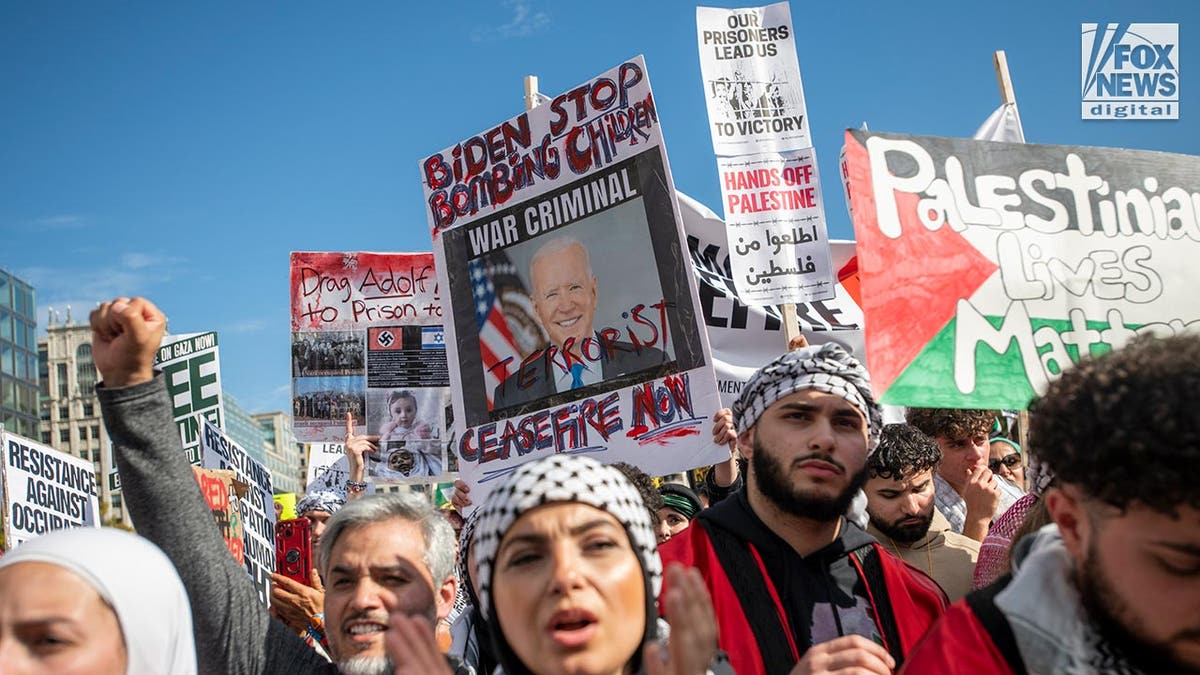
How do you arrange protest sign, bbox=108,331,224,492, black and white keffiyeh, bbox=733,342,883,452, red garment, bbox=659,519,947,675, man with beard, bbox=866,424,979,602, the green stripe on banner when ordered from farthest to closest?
protest sign, bbox=108,331,224,492 < man with beard, bbox=866,424,979,602 < the green stripe on banner < black and white keffiyeh, bbox=733,342,883,452 < red garment, bbox=659,519,947,675

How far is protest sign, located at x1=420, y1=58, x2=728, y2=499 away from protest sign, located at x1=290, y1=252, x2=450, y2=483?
8.12ft

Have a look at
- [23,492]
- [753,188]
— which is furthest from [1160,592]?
[23,492]

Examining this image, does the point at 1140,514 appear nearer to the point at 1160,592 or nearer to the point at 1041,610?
the point at 1160,592

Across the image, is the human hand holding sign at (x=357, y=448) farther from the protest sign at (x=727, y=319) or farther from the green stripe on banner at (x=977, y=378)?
the green stripe on banner at (x=977, y=378)

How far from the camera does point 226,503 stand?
22.2 feet

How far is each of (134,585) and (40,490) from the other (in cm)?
756

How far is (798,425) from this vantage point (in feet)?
10.3

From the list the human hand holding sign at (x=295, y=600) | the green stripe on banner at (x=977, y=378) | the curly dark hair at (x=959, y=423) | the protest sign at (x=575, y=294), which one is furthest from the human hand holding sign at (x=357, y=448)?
Answer: the green stripe on banner at (x=977, y=378)

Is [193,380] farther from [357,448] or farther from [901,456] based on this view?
[901,456]

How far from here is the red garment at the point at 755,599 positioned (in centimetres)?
277

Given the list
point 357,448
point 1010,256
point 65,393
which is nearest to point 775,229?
point 1010,256

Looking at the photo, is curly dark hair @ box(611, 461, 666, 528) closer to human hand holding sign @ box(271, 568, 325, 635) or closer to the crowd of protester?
the crowd of protester

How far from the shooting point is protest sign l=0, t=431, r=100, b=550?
816 cm

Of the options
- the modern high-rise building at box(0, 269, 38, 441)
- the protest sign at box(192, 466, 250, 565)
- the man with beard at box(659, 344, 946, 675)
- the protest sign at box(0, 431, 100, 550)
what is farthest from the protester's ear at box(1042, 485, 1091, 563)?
the modern high-rise building at box(0, 269, 38, 441)
